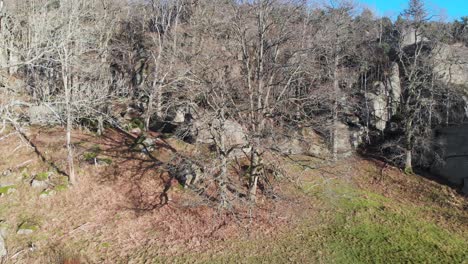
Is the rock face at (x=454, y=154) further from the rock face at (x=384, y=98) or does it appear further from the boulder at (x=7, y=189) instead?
the boulder at (x=7, y=189)

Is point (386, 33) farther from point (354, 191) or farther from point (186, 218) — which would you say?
point (186, 218)

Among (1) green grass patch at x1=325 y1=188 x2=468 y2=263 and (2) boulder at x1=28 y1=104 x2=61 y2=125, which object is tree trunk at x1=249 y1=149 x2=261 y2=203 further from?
(2) boulder at x1=28 y1=104 x2=61 y2=125

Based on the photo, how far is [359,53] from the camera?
32062mm

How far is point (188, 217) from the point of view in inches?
593

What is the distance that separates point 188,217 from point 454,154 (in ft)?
68.4

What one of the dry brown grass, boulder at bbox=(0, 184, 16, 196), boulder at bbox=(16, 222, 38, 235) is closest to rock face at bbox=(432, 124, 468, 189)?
the dry brown grass

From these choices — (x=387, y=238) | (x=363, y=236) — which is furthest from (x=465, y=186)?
(x=363, y=236)

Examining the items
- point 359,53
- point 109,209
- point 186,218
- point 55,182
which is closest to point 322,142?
point 359,53

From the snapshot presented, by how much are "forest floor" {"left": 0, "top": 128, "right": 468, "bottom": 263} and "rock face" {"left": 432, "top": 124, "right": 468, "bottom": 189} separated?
276 centimetres

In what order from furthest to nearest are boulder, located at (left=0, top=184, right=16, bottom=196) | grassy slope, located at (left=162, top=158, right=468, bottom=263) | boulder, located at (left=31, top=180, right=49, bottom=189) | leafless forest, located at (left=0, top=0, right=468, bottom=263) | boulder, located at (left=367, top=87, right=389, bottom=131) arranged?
boulder, located at (left=367, top=87, right=389, bottom=131)
boulder, located at (left=31, top=180, right=49, bottom=189)
boulder, located at (left=0, top=184, right=16, bottom=196)
leafless forest, located at (left=0, top=0, right=468, bottom=263)
grassy slope, located at (left=162, top=158, right=468, bottom=263)

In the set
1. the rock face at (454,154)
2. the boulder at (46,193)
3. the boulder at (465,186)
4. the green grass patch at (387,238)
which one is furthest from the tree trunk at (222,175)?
the rock face at (454,154)

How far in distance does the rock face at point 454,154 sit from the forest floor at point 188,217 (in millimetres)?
2760

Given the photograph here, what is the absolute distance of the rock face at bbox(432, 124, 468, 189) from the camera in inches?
Result: 906

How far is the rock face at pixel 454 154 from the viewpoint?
2302cm
